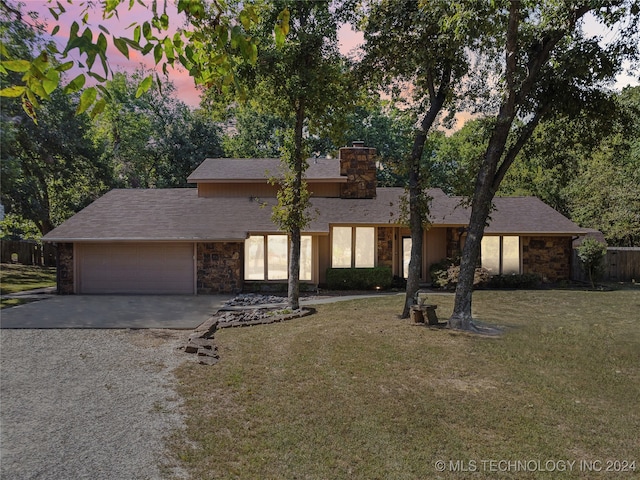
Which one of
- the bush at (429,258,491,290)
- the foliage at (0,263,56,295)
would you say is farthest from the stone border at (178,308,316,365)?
the foliage at (0,263,56,295)

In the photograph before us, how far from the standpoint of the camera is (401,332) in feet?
29.9

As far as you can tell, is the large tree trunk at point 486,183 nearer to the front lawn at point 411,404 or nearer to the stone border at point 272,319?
the front lawn at point 411,404

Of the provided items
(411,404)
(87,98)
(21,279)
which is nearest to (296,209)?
(411,404)

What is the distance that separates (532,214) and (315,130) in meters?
12.0

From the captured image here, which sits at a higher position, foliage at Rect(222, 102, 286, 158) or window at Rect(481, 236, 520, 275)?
foliage at Rect(222, 102, 286, 158)

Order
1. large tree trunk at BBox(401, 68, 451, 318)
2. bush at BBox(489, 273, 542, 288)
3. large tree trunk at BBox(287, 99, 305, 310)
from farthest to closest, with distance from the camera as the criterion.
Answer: bush at BBox(489, 273, 542, 288), large tree trunk at BBox(287, 99, 305, 310), large tree trunk at BBox(401, 68, 451, 318)

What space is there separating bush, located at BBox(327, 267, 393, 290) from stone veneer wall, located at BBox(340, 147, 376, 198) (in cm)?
474

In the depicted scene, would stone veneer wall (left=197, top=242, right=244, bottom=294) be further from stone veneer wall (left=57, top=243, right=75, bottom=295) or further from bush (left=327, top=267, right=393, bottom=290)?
stone veneer wall (left=57, top=243, right=75, bottom=295)

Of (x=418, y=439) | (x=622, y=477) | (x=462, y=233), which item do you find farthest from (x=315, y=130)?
(x=622, y=477)

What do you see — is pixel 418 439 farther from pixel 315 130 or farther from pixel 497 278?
pixel 497 278

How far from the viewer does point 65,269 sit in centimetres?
1595

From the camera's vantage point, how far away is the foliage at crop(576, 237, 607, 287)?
54.9 feet

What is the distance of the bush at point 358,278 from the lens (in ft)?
55.1

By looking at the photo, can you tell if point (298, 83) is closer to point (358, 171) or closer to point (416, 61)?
point (416, 61)
